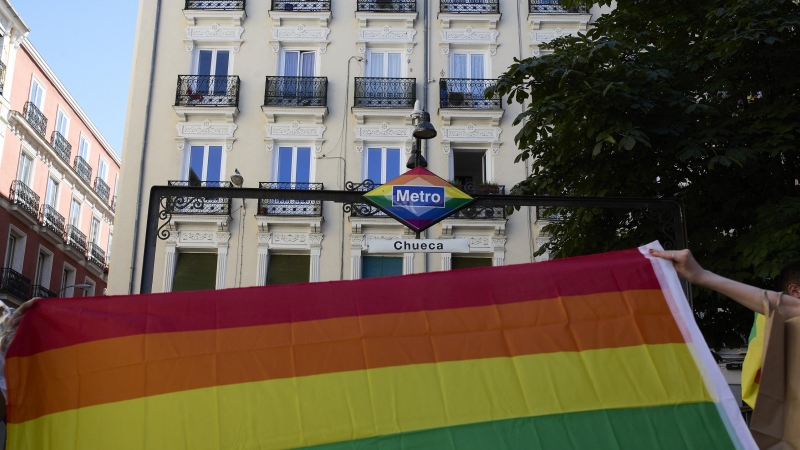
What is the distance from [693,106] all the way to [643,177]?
1300 millimetres

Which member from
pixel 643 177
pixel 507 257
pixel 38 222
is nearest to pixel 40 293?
pixel 38 222

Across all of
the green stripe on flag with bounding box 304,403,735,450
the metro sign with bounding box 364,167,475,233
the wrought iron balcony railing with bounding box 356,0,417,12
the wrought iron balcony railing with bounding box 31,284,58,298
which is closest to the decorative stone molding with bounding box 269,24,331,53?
the wrought iron balcony railing with bounding box 356,0,417,12

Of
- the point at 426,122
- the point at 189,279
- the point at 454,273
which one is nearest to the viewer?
the point at 454,273

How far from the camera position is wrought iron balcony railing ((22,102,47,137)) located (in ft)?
106

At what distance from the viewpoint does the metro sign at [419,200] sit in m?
8.55

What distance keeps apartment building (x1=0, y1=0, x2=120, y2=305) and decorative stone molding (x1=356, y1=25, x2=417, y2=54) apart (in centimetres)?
1275

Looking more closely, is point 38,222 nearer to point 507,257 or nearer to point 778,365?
point 507,257

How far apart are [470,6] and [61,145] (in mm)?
19085

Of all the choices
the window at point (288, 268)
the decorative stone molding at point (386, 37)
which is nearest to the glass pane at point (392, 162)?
the decorative stone molding at point (386, 37)

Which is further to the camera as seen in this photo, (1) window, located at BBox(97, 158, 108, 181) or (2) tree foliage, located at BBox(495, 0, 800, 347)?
(1) window, located at BBox(97, 158, 108, 181)

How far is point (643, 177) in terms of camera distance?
11898 millimetres

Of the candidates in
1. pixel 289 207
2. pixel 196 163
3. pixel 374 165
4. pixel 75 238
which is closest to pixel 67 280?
pixel 75 238

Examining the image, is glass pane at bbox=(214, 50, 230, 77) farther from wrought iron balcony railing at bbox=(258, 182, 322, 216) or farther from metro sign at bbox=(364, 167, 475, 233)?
metro sign at bbox=(364, 167, 475, 233)

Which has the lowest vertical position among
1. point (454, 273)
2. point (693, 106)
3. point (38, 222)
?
point (454, 273)
